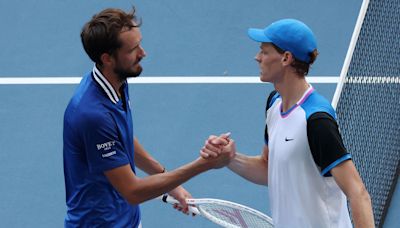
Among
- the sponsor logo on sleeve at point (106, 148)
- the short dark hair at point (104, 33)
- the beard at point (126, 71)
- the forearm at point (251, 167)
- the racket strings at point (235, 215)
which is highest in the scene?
the short dark hair at point (104, 33)

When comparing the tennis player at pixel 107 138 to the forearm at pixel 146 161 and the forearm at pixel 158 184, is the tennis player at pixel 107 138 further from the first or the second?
the forearm at pixel 146 161

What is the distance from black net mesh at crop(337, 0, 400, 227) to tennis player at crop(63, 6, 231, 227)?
1721 millimetres

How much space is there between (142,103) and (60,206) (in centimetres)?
135

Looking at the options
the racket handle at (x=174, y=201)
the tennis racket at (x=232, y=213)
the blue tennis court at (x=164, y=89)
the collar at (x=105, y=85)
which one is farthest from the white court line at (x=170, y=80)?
the collar at (x=105, y=85)

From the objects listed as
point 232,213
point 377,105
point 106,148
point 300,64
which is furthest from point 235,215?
point 377,105

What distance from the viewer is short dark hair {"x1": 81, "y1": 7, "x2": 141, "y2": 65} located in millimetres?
4746

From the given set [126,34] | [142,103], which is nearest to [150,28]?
[142,103]

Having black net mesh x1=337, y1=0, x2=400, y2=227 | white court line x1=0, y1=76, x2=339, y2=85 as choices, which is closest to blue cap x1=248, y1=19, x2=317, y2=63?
black net mesh x1=337, y1=0, x2=400, y2=227

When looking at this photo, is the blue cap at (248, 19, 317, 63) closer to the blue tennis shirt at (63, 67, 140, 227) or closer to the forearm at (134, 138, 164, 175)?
the blue tennis shirt at (63, 67, 140, 227)

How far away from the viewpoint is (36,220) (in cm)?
702

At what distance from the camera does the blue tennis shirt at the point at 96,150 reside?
15.6ft

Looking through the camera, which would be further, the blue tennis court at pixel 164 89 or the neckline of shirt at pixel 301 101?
the blue tennis court at pixel 164 89

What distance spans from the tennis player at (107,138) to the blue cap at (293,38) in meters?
0.66

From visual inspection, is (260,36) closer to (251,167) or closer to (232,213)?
(251,167)
